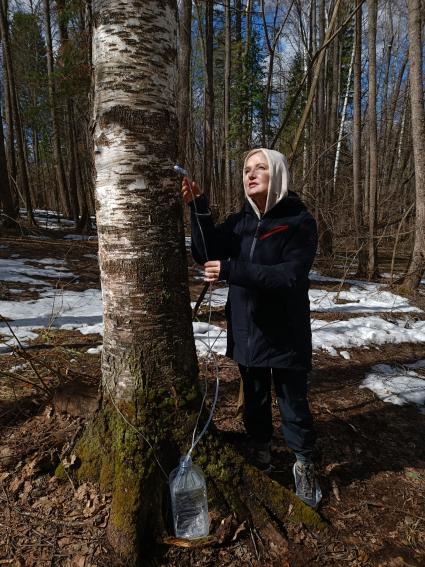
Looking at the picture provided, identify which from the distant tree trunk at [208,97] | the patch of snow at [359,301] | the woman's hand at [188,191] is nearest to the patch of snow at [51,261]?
the distant tree trunk at [208,97]

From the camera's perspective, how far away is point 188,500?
6.10ft

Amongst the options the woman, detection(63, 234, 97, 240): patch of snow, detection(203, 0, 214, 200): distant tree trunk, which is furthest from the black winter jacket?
detection(63, 234, 97, 240): patch of snow

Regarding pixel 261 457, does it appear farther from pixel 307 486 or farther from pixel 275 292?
pixel 275 292

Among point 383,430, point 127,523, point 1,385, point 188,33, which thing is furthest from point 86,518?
point 188,33

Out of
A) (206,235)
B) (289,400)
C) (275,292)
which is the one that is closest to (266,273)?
(275,292)

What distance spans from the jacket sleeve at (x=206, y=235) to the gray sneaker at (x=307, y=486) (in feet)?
4.22

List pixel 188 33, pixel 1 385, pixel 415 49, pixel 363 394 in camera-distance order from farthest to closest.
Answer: pixel 188 33
pixel 415 49
pixel 363 394
pixel 1 385

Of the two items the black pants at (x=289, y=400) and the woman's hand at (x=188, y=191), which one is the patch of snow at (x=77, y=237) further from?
the black pants at (x=289, y=400)

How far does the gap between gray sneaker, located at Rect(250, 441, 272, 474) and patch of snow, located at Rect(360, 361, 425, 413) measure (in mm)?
1760

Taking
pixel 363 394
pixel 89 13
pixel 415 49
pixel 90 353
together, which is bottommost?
pixel 363 394

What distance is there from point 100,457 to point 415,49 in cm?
837

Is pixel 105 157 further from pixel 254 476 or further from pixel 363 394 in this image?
pixel 363 394

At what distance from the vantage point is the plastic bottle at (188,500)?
1809 mm

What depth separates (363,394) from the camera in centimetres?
361
